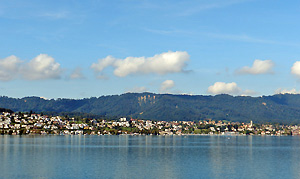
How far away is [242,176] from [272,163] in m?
24.5

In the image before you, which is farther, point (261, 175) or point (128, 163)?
point (128, 163)

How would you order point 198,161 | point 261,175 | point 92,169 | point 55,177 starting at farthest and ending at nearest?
1. point 198,161
2. point 92,169
3. point 261,175
4. point 55,177

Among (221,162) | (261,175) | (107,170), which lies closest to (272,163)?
(221,162)

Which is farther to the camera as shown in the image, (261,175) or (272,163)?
(272,163)

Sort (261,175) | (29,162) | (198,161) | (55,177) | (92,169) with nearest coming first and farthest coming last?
(55,177), (261,175), (92,169), (29,162), (198,161)

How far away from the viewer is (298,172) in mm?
75875

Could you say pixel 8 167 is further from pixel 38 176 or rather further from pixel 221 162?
pixel 221 162

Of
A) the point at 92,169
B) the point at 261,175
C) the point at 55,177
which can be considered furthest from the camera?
the point at 92,169

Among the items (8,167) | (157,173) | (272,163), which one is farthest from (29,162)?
(272,163)

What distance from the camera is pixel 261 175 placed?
7094 cm

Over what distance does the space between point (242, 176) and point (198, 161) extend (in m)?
24.7

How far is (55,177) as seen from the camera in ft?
215

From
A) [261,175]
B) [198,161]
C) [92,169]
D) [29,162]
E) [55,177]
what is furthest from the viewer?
[198,161]

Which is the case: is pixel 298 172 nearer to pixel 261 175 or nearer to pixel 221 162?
pixel 261 175
